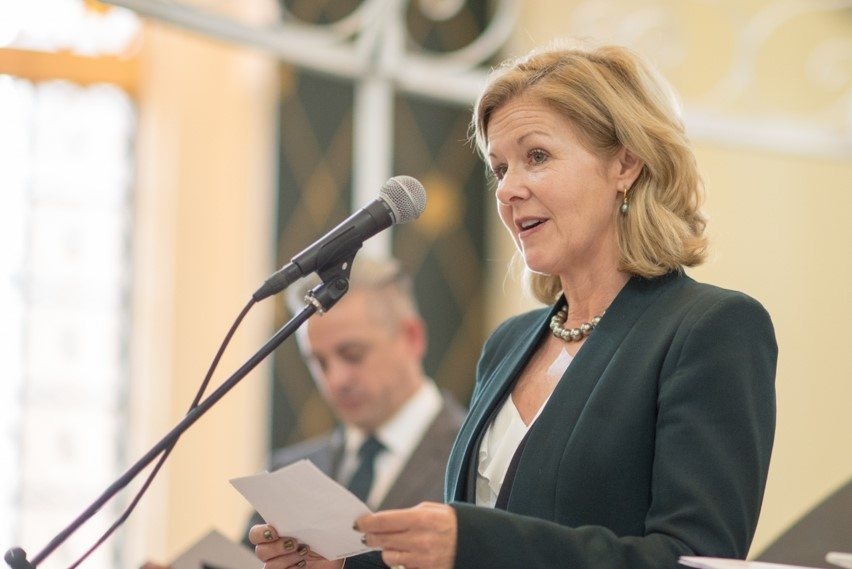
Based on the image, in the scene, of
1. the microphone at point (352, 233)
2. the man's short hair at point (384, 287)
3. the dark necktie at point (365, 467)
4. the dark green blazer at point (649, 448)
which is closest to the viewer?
the dark green blazer at point (649, 448)

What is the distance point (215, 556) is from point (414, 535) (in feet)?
3.77

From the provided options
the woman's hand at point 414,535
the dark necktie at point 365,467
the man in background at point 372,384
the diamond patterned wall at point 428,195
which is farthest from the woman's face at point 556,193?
the diamond patterned wall at point 428,195

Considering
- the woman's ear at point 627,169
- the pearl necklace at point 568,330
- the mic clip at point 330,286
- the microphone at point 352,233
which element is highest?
the woman's ear at point 627,169

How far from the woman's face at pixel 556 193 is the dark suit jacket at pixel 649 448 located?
0.48ft

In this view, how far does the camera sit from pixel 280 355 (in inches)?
252

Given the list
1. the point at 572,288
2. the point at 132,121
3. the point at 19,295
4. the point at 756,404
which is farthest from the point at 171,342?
the point at 756,404

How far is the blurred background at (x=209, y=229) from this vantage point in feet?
20.6

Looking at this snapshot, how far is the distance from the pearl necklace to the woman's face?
10 centimetres

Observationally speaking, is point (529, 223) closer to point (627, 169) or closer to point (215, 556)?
point (627, 169)

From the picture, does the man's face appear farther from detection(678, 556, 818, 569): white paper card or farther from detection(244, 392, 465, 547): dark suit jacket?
detection(678, 556, 818, 569): white paper card

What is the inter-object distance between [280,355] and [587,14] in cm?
232

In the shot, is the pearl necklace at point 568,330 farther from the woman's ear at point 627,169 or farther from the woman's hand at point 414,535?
the woman's hand at point 414,535

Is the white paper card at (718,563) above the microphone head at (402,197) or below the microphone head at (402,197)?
below

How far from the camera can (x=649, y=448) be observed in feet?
6.49
